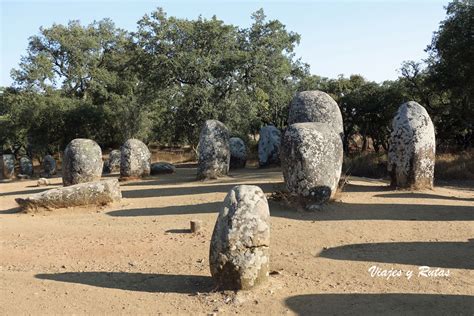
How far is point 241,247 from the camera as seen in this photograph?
17.9 feet

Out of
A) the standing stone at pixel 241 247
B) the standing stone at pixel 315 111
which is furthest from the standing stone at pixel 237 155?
the standing stone at pixel 241 247

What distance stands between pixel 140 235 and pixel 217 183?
19.3ft

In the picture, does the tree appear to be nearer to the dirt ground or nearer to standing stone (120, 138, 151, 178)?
the dirt ground

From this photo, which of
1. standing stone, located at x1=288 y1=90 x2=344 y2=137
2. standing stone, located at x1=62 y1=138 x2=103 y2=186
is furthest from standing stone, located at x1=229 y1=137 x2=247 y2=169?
standing stone, located at x1=288 y1=90 x2=344 y2=137

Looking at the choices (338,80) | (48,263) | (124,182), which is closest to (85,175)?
(124,182)

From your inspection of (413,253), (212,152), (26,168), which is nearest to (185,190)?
(212,152)

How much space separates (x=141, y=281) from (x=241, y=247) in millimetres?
1503

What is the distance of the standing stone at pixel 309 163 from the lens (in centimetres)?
970

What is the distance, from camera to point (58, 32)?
33.1 m

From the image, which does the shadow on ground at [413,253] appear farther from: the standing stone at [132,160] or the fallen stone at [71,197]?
the standing stone at [132,160]

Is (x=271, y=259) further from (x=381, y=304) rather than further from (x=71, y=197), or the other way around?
(x=71, y=197)

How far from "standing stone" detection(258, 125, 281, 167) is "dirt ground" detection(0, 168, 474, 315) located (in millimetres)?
7928

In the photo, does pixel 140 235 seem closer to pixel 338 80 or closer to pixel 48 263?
pixel 48 263

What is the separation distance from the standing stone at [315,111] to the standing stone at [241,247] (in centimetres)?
765
